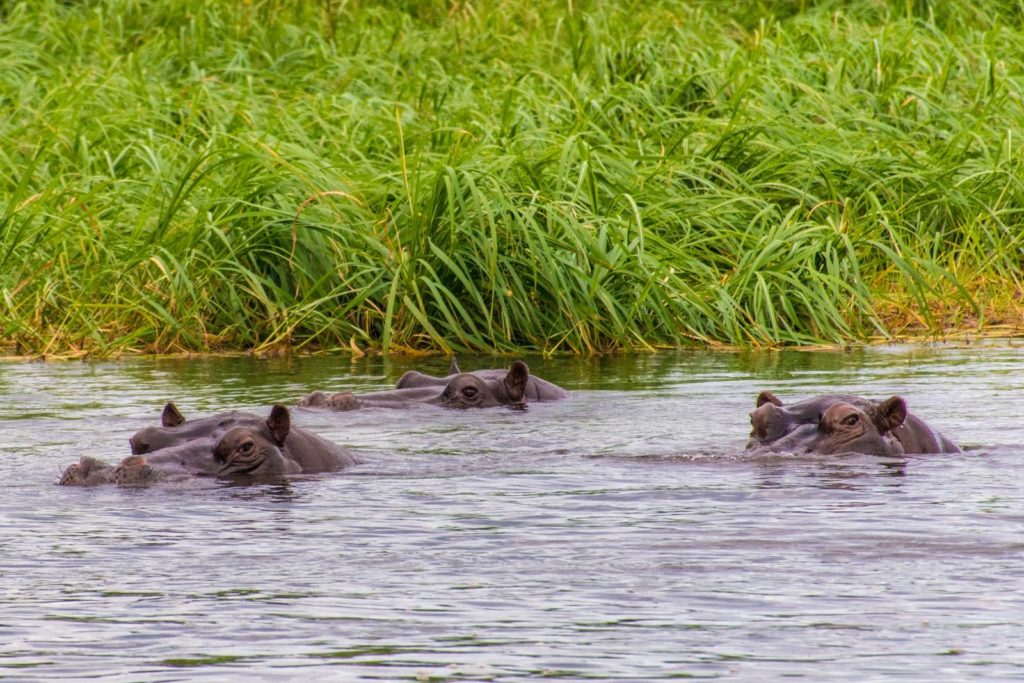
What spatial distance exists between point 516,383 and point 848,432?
98.9 inches

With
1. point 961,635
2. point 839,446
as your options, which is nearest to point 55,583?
point 961,635

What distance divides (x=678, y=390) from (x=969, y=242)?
13.3 ft

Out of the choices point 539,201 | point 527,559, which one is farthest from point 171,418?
point 539,201

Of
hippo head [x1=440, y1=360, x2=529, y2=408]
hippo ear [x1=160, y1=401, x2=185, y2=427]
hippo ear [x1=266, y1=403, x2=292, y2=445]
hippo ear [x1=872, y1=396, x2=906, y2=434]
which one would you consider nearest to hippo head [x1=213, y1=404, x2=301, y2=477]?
hippo ear [x1=266, y1=403, x2=292, y2=445]

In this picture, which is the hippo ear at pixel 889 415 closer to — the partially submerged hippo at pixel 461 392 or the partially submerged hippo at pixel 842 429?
the partially submerged hippo at pixel 842 429

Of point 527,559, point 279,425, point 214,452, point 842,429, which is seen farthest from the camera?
point 842,429

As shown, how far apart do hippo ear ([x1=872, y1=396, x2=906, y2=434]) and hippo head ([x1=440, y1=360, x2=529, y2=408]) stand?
2364 millimetres

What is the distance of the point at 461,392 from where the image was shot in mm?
8883

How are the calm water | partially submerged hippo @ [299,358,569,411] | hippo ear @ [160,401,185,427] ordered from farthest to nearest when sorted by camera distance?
partially submerged hippo @ [299,358,569,411] → hippo ear @ [160,401,185,427] → the calm water

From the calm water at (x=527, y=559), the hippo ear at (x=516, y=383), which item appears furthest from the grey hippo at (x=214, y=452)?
the hippo ear at (x=516, y=383)

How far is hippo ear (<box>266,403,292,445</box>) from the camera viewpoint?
643 cm

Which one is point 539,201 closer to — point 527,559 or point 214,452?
point 214,452

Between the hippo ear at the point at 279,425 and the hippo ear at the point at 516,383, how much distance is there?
2.35 meters

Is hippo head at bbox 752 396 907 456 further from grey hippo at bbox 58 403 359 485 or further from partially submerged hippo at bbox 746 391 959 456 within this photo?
grey hippo at bbox 58 403 359 485
